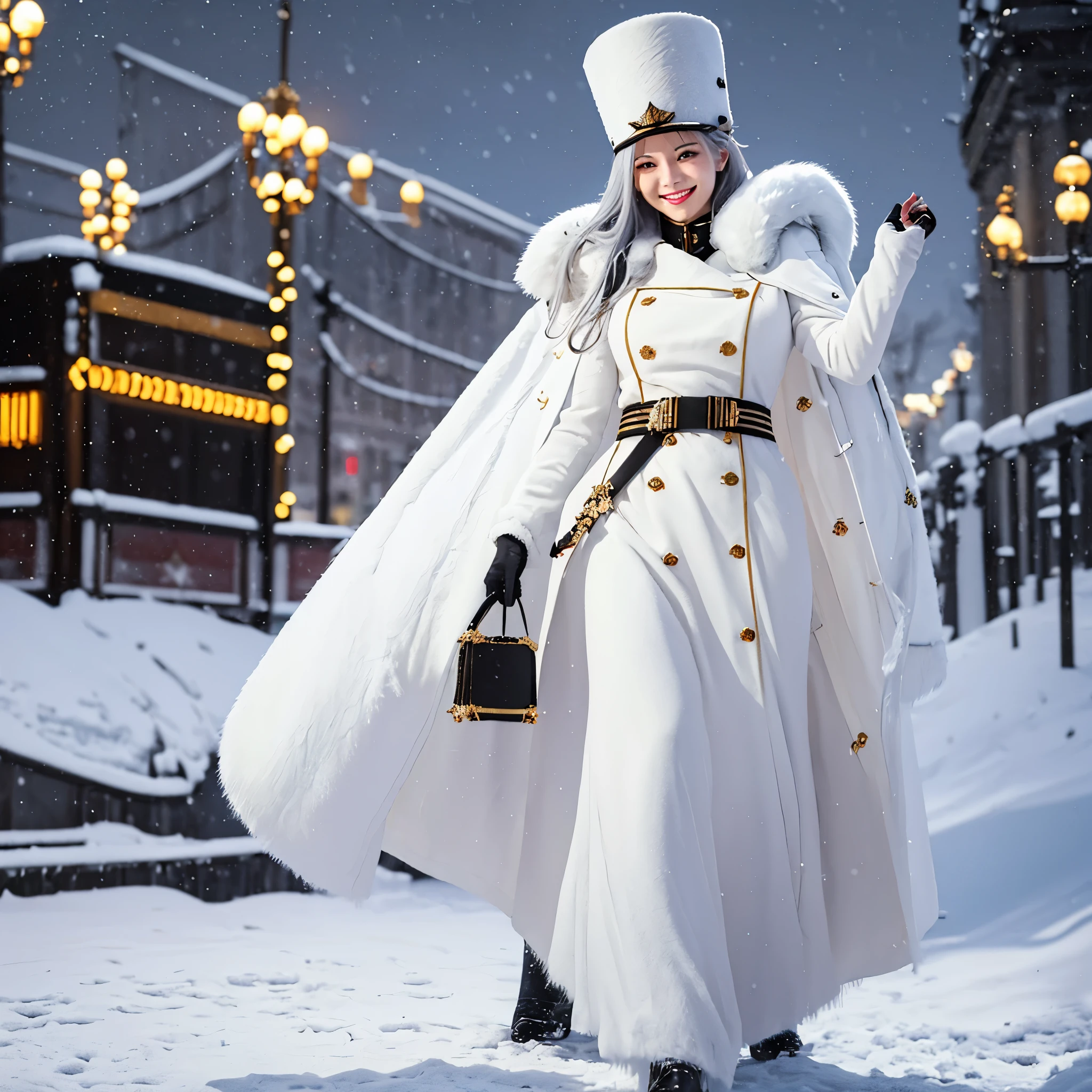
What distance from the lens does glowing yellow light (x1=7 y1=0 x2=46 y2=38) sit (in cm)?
815

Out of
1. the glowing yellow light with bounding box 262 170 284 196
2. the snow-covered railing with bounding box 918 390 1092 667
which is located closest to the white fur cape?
the snow-covered railing with bounding box 918 390 1092 667

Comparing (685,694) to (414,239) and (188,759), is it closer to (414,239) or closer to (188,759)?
(188,759)

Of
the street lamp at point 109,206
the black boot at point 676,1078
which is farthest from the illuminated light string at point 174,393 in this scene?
the black boot at point 676,1078

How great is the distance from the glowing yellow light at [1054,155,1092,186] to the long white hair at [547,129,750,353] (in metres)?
6.58

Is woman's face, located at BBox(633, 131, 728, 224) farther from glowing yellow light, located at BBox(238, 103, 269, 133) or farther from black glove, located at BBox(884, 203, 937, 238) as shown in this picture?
glowing yellow light, located at BBox(238, 103, 269, 133)

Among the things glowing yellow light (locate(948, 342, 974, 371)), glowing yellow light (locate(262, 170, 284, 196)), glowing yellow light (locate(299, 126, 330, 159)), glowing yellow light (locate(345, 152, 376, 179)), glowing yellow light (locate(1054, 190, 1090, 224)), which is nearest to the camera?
glowing yellow light (locate(1054, 190, 1090, 224))

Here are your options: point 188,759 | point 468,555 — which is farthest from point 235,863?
point 468,555

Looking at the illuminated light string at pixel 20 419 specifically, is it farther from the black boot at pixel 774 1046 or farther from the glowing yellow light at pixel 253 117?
the black boot at pixel 774 1046

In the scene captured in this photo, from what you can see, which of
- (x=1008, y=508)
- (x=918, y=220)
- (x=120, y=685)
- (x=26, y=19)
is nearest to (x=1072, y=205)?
(x=1008, y=508)

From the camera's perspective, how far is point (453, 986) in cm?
398

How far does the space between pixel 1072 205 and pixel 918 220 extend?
22.6 feet

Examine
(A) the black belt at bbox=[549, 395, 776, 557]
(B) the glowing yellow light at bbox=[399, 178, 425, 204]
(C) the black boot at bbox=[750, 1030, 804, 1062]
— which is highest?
(B) the glowing yellow light at bbox=[399, 178, 425, 204]

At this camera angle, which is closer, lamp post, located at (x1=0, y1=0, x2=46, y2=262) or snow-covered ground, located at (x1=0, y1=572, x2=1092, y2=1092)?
snow-covered ground, located at (x1=0, y1=572, x2=1092, y2=1092)

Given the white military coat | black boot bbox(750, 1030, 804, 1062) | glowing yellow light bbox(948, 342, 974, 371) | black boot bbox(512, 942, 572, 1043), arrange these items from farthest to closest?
1. glowing yellow light bbox(948, 342, 974, 371)
2. black boot bbox(512, 942, 572, 1043)
3. black boot bbox(750, 1030, 804, 1062)
4. the white military coat
